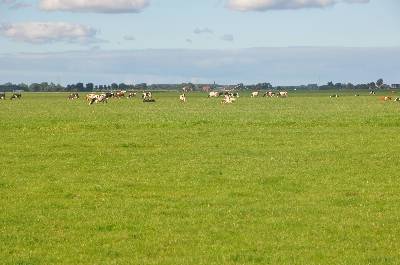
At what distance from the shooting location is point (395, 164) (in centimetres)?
2327

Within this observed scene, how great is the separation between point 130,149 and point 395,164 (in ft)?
33.5

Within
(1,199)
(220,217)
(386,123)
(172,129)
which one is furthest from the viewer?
(386,123)

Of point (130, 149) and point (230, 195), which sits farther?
point (130, 149)

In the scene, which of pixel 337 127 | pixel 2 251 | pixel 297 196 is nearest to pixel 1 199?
pixel 2 251

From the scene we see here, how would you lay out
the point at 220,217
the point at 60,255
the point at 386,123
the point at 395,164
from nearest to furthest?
1. the point at 60,255
2. the point at 220,217
3. the point at 395,164
4. the point at 386,123

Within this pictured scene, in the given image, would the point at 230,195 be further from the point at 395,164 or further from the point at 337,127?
the point at 337,127

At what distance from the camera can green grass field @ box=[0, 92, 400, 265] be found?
12.3 meters

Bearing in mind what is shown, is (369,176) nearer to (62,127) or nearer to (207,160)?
(207,160)

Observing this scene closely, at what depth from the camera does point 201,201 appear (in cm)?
1675

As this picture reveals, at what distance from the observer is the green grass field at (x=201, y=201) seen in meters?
12.3

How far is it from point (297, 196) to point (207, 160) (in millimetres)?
7422

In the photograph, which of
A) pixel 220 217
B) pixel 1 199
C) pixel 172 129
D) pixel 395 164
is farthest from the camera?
pixel 172 129

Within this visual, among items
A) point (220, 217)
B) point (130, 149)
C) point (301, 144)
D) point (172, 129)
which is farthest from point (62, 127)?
point (220, 217)

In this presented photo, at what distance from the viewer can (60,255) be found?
39.6ft
